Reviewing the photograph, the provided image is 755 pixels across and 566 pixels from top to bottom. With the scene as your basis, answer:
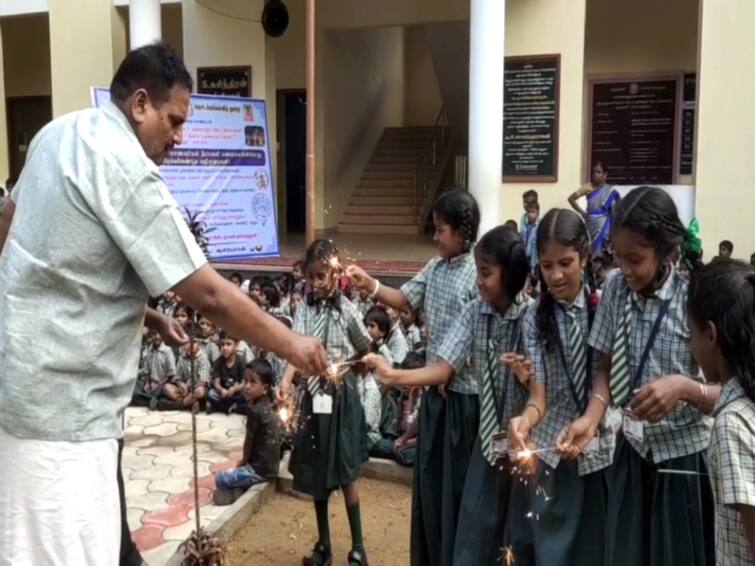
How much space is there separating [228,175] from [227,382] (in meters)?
4.30

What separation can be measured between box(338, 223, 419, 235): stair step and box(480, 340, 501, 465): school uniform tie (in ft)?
35.8

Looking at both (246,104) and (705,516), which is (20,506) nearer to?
(705,516)

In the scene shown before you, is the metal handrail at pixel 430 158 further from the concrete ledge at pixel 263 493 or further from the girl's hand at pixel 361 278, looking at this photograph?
the girl's hand at pixel 361 278

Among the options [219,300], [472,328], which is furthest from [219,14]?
[219,300]

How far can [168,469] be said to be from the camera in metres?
5.02

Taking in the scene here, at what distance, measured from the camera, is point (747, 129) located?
886cm

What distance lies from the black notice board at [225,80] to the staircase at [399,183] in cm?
353

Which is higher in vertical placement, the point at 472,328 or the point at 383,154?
the point at 383,154

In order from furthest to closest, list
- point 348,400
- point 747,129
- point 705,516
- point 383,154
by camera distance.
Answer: point 383,154 → point 747,129 → point 348,400 → point 705,516

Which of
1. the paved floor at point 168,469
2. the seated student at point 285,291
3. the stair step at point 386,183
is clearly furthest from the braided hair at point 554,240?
the stair step at point 386,183

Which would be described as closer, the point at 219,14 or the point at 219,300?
the point at 219,300

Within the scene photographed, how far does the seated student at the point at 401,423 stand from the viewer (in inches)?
194

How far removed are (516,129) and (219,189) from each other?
3990 mm

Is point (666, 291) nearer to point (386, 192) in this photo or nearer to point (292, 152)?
point (386, 192)
